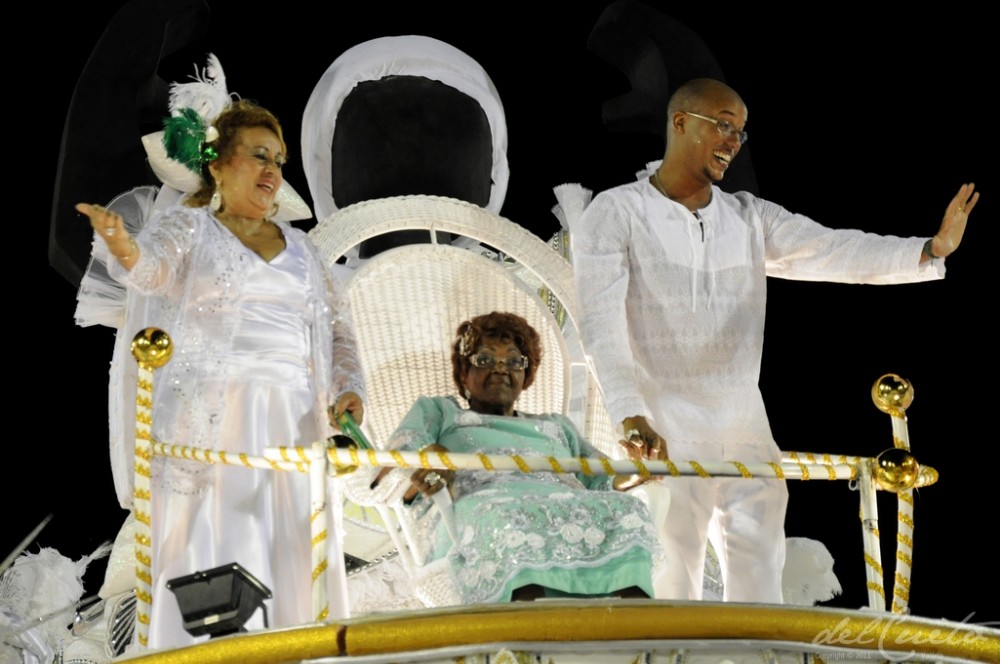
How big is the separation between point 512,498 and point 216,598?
3.43ft

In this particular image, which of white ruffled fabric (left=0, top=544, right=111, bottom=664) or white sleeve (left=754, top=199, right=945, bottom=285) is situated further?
white ruffled fabric (left=0, top=544, right=111, bottom=664)

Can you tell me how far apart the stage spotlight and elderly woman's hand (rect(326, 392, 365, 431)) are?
104cm

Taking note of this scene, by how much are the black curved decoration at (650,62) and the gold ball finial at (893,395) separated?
2.23 meters

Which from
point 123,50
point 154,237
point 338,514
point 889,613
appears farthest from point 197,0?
point 889,613

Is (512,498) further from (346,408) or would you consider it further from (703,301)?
(703,301)

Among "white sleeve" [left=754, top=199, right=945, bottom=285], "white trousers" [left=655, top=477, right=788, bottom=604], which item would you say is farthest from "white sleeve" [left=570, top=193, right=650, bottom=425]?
"white sleeve" [left=754, top=199, right=945, bottom=285]

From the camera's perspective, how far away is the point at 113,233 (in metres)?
4.58

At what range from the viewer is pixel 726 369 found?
5.45 meters

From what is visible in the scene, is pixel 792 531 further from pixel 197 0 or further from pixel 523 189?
pixel 197 0

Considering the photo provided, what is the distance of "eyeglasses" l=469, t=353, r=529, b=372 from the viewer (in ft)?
17.7

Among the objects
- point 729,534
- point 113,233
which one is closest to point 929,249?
point 729,534


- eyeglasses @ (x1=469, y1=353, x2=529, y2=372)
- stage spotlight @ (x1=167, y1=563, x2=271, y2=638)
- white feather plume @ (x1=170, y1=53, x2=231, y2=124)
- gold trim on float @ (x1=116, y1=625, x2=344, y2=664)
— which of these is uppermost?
white feather plume @ (x1=170, y1=53, x2=231, y2=124)

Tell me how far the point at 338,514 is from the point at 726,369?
133 cm

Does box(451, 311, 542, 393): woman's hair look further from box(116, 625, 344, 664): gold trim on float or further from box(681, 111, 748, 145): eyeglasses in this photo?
box(116, 625, 344, 664): gold trim on float
